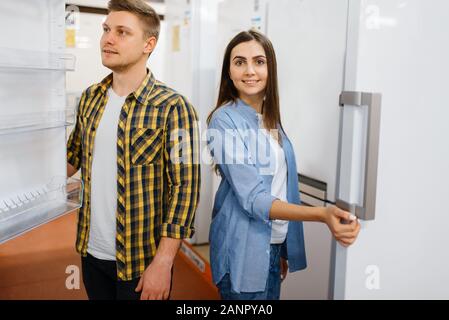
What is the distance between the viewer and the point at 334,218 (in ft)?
3.82


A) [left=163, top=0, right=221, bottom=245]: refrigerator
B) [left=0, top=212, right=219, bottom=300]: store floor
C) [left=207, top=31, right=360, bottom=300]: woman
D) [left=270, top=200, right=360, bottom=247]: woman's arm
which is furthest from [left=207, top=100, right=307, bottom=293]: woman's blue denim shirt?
[left=163, top=0, right=221, bottom=245]: refrigerator

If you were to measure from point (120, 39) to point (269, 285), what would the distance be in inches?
35.6

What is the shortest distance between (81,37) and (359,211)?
1.17m

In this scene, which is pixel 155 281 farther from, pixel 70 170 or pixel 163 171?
pixel 70 170

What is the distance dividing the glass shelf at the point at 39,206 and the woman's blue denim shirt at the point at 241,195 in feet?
1.46

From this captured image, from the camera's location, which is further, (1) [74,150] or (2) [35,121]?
(1) [74,150]

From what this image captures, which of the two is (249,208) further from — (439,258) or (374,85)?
(439,258)

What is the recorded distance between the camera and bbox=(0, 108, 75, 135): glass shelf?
3.59 feet

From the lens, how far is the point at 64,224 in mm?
3285

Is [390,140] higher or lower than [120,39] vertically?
lower

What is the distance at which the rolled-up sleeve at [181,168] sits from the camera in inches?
51.0

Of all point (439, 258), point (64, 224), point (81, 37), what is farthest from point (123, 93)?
point (64, 224)

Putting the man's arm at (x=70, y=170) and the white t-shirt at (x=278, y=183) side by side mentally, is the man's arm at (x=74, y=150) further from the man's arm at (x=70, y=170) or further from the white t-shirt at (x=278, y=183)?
the white t-shirt at (x=278, y=183)

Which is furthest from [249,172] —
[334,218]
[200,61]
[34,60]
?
[200,61]
